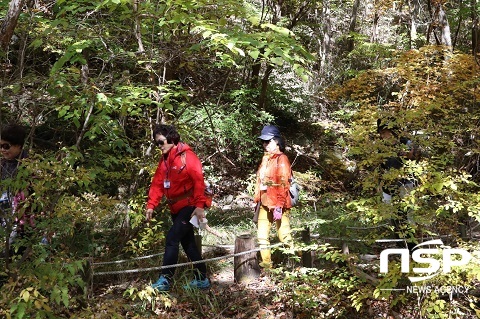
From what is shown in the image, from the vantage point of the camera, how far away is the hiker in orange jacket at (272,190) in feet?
17.1

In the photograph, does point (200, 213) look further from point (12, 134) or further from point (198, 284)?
point (12, 134)

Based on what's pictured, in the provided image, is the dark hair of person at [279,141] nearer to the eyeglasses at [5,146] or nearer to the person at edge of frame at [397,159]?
the person at edge of frame at [397,159]

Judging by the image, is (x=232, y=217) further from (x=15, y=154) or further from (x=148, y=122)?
(x=15, y=154)

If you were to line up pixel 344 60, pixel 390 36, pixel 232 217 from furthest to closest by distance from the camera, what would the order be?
1. pixel 390 36
2. pixel 344 60
3. pixel 232 217

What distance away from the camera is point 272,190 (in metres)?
5.23

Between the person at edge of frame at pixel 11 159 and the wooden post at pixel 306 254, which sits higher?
the person at edge of frame at pixel 11 159

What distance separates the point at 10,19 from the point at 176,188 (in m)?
2.35

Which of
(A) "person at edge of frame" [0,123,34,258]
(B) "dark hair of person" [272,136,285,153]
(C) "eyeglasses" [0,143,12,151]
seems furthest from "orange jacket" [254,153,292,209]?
(C) "eyeglasses" [0,143,12,151]

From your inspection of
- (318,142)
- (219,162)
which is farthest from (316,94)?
→ (219,162)

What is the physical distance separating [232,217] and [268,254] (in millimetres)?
3691

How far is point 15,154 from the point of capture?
13.3ft

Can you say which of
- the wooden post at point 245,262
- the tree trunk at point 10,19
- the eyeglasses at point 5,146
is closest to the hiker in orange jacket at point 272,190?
the wooden post at point 245,262

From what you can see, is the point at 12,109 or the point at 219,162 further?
the point at 219,162

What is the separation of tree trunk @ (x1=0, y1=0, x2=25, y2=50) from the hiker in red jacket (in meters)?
A: 1.71
